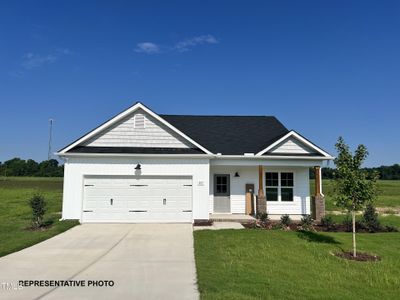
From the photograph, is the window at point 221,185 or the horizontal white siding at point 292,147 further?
the window at point 221,185

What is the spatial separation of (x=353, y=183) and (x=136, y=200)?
938 centimetres

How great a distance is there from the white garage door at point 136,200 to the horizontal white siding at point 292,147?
5.33m

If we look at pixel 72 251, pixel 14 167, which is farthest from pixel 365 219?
pixel 14 167

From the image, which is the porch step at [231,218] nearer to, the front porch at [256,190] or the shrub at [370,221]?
the front porch at [256,190]

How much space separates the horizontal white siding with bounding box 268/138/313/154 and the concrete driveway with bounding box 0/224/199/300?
7.32 metres

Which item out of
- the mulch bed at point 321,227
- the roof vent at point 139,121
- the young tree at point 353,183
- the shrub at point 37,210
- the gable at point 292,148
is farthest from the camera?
the gable at point 292,148

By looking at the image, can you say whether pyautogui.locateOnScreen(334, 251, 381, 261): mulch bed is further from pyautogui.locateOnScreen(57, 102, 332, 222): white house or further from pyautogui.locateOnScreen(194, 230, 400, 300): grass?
pyautogui.locateOnScreen(57, 102, 332, 222): white house

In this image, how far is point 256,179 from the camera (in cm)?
1906

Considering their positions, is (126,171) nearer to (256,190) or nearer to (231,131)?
(256,190)

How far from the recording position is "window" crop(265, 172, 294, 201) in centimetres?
1889

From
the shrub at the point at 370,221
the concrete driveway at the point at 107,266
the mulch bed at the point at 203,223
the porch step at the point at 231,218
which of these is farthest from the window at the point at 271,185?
the concrete driveway at the point at 107,266

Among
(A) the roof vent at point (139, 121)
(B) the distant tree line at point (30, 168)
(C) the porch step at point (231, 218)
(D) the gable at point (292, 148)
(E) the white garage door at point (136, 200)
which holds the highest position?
(B) the distant tree line at point (30, 168)

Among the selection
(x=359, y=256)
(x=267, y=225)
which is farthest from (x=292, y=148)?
(x=359, y=256)

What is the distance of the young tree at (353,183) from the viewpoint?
10.6m
